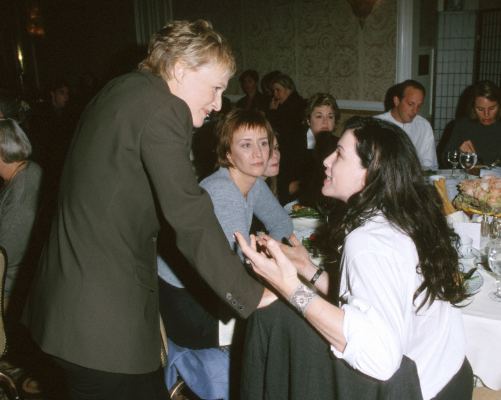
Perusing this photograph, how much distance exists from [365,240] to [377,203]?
7.5 inches

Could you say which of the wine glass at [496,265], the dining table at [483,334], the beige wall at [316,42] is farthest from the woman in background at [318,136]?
the dining table at [483,334]

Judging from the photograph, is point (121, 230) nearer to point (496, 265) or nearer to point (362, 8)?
point (496, 265)

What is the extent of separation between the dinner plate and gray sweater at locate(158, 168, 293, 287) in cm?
87

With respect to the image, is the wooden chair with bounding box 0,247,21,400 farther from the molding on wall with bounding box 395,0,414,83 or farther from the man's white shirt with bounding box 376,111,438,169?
the molding on wall with bounding box 395,0,414,83

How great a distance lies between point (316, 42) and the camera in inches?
252

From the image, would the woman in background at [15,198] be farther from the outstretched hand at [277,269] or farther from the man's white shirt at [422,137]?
the man's white shirt at [422,137]

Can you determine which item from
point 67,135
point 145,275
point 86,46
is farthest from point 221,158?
point 86,46

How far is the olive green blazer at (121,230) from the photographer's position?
1247mm

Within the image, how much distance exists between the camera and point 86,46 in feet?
33.0

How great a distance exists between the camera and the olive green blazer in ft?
4.09

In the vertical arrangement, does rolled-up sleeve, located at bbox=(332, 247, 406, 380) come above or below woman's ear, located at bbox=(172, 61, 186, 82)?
below

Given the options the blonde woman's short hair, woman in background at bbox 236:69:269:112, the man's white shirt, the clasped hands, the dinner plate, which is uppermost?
the blonde woman's short hair

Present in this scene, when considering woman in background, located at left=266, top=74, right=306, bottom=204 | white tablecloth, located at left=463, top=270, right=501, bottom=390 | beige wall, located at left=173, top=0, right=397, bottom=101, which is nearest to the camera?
white tablecloth, located at left=463, top=270, right=501, bottom=390

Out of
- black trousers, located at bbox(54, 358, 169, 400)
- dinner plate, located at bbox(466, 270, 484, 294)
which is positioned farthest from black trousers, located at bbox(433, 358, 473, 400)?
black trousers, located at bbox(54, 358, 169, 400)
